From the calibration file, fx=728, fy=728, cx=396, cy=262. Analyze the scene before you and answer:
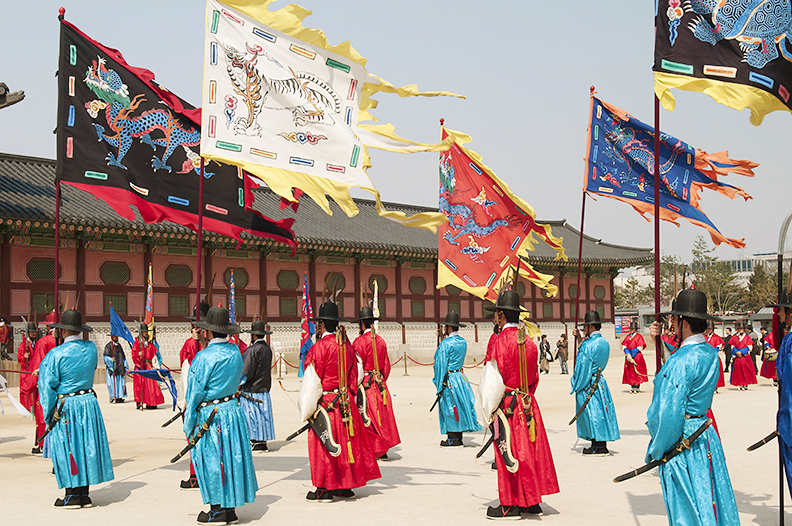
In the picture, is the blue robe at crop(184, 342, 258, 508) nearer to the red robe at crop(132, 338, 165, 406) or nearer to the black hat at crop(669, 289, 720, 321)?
the black hat at crop(669, 289, 720, 321)

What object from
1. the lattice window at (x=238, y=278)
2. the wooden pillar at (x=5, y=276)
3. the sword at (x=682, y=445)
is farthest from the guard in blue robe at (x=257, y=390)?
the lattice window at (x=238, y=278)

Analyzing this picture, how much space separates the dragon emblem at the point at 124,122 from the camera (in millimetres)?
8234

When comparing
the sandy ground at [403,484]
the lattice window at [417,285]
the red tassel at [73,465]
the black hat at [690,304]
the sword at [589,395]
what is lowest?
the sandy ground at [403,484]

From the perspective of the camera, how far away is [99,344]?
69.4 feet

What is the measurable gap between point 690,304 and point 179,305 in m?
20.7

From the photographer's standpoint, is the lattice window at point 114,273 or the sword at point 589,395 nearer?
the sword at point 589,395

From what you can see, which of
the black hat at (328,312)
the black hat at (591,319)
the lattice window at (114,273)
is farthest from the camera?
the lattice window at (114,273)

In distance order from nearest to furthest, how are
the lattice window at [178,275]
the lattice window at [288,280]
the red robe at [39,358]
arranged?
1. the red robe at [39,358]
2. the lattice window at [178,275]
3. the lattice window at [288,280]

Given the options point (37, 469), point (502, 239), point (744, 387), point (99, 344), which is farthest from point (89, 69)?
point (744, 387)

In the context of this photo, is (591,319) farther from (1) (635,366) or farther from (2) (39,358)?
(1) (635,366)

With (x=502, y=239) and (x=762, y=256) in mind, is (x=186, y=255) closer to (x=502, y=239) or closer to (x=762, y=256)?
(x=502, y=239)

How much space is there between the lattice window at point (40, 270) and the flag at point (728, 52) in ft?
62.6

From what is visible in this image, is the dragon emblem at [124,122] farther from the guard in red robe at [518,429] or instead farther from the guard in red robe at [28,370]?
the guard in red robe at [518,429]

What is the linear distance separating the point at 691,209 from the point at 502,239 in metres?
2.54
